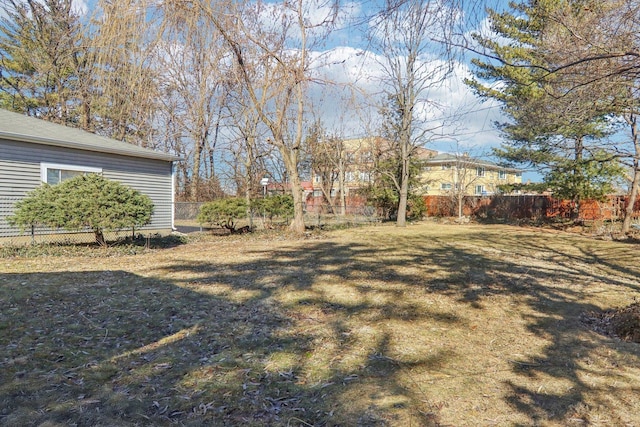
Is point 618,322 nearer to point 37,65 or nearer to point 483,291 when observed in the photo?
point 483,291

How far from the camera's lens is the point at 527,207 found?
A: 21.4 m

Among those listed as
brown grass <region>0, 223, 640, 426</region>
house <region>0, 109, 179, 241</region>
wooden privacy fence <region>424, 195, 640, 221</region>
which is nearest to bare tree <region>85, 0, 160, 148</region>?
brown grass <region>0, 223, 640, 426</region>

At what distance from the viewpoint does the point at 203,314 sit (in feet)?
13.6

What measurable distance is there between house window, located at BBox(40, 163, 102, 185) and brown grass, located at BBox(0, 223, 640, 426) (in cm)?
417

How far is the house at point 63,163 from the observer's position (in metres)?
9.08

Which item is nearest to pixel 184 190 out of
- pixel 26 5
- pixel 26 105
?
pixel 26 105

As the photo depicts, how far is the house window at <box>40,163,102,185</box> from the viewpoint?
9.76 meters

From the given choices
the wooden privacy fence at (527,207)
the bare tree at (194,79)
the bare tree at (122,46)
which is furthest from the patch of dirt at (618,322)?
the wooden privacy fence at (527,207)

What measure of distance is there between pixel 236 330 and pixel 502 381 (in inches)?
93.9

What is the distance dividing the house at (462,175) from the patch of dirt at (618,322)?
62.6 feet

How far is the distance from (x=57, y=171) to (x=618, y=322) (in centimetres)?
1216

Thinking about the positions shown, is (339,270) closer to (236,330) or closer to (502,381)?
(236,330)

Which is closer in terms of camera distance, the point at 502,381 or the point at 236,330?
the point at 502,381

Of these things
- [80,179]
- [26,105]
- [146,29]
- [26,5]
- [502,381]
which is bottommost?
[502,381]
